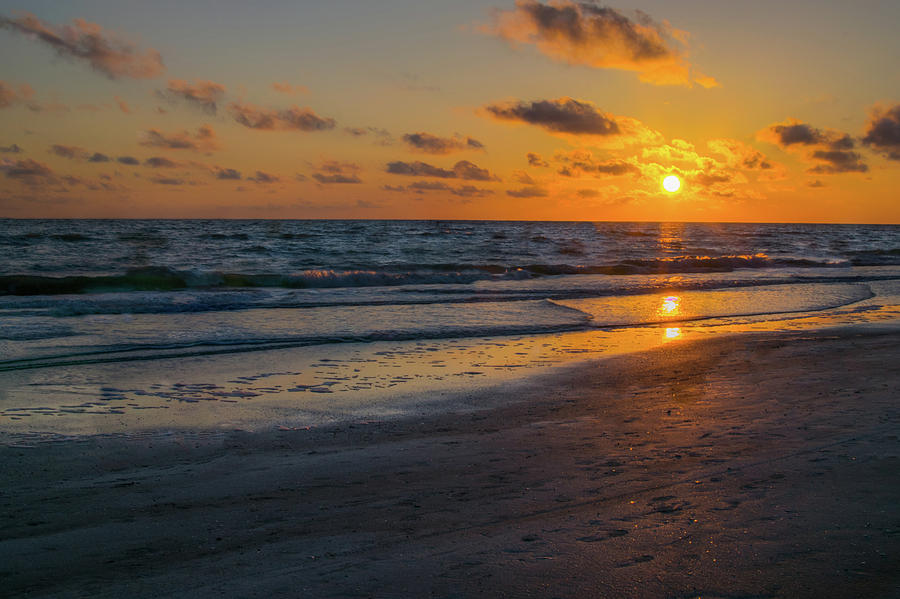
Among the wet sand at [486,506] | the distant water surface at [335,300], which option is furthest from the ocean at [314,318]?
the wet sand at [486,506]

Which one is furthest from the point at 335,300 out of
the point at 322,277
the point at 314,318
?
the point at 322,277

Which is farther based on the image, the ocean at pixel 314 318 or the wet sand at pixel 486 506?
the ocean at pixel 314 318

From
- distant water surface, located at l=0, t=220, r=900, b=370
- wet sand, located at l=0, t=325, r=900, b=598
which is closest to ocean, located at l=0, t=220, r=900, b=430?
distant water surface, located at l=0, t=220, r=900, b=370

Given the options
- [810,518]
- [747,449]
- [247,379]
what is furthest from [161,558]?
[247,379]

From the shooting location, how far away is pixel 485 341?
35.3 feet

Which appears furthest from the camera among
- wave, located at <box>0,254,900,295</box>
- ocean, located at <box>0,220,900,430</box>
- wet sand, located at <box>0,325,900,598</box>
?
wave, located at <box>0,254,900,295</box>

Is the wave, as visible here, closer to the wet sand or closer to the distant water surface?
the distant water surface

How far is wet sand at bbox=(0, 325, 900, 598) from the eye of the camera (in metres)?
2.87

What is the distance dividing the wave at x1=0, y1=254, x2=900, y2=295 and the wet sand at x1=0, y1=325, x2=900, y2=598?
17807 millimetres

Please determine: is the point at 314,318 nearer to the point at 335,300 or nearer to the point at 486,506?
the point at 335,300

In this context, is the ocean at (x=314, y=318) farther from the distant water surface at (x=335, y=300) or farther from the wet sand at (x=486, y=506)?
the wet sand at (x=486, y=506)

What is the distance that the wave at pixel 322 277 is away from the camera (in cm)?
2141

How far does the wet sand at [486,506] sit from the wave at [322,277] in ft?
58.4

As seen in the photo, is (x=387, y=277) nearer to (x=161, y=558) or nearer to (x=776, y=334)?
(x=776, y=334)
